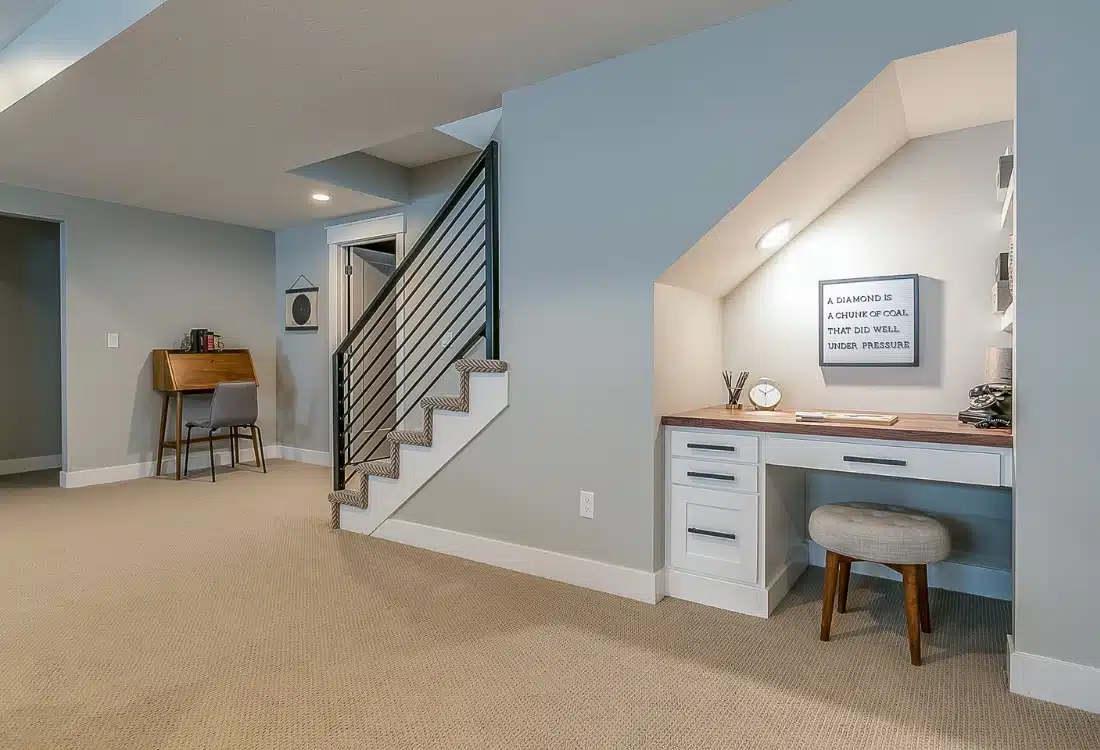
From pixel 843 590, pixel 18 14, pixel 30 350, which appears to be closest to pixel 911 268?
pixel 843 590

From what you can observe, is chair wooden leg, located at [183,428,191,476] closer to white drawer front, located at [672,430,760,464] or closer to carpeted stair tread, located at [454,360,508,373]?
carpeted stair tread, located at [454,360,508,373]

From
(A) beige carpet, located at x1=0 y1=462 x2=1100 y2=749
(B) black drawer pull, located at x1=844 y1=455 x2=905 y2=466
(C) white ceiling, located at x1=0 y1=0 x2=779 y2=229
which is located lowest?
(A) beige carpet, located at x1=0 y1=462 x2=1100 y2=749

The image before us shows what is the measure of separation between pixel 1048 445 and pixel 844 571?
918mm

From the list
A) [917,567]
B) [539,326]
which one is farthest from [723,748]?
[539,326]

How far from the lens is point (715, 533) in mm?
2617

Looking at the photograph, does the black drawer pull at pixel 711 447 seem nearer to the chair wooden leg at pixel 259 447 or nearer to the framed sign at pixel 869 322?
the framed sign at pixel 869 322

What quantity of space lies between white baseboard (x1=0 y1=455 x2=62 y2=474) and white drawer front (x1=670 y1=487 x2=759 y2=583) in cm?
600

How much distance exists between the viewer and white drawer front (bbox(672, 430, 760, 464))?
2.55 metres

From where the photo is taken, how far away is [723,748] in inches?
66.7

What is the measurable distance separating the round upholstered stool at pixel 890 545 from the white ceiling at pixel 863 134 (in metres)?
1.16

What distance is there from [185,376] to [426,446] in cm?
313

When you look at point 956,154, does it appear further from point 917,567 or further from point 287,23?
point 287,23

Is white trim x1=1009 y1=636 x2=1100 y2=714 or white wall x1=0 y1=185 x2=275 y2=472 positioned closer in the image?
white trim x1=1009 y1=636 x2=1100 y2=714

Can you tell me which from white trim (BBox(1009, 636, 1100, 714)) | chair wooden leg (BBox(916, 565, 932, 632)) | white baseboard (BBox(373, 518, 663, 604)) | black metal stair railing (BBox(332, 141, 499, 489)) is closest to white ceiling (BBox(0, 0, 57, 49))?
black metal stair railing (BBox(332, 141, 499, 489))
